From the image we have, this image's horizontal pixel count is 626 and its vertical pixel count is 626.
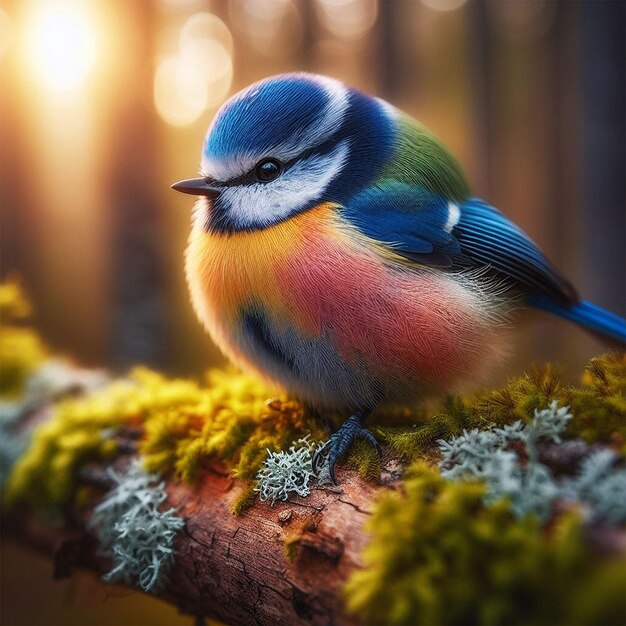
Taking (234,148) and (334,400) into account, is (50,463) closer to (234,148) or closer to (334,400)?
(334,400)

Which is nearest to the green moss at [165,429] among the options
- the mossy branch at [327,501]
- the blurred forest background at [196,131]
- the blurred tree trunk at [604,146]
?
the mossy branch at [327,501]

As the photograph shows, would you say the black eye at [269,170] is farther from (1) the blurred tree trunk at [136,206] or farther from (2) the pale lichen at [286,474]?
(1) the blurred tree trunk at [136,206]

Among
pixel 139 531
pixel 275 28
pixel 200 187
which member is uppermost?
pixel 275 28

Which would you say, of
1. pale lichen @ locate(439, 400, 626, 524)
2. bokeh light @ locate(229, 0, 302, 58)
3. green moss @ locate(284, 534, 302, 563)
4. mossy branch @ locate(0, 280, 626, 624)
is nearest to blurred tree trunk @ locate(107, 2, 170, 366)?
mossy branch @ locate(0, 280, 626, 624)

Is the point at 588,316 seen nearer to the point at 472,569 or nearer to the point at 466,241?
the point at 466,241

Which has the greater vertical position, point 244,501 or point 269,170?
point 269,170

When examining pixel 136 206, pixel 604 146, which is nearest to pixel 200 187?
pixel 136 206
